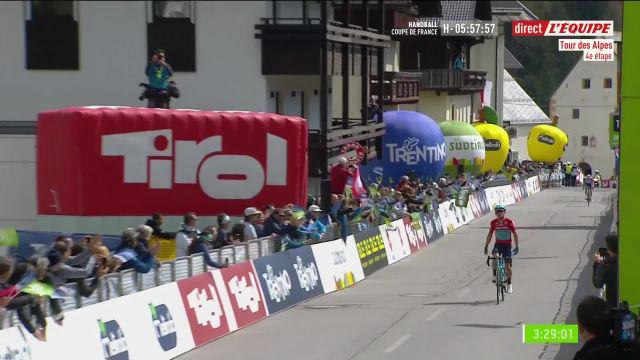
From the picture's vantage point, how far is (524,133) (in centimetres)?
8844

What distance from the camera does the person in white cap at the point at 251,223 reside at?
2158 cm

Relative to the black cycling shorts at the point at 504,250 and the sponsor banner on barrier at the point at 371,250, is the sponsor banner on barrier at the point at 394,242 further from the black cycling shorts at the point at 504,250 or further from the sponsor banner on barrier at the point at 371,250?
the black cycling shorts at the point at 504,250

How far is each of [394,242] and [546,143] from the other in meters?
49.0

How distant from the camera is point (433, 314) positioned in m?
21.2

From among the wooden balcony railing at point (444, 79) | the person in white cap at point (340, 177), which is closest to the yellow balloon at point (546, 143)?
the wooden balcony railing at point (444, 79)

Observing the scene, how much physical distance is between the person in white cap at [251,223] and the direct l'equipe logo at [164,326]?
15.6 feet

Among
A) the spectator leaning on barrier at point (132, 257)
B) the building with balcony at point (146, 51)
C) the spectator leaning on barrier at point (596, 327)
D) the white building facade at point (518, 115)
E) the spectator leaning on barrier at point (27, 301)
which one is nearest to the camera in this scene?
the spectator leaning on barrier at point (596, 327)

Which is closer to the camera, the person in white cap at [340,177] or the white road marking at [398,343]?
the white road marking at [398,343]

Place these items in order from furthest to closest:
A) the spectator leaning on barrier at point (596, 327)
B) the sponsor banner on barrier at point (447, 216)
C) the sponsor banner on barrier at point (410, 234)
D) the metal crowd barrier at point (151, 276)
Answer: the sponsor banner on barrier at point (447, 216)
the sponsor banner on barrier at point (410, 234)
the metal crowd barrier at point (151, 276)
the spectator leaning on barrier at point (596, 327)

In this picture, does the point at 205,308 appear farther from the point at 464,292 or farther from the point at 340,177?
the point at 340,177

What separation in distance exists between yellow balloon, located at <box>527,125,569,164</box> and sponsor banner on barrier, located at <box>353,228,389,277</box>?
1946 inches

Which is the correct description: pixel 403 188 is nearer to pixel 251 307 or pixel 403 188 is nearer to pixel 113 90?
pixel 113 90

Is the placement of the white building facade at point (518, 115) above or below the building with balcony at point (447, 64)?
below

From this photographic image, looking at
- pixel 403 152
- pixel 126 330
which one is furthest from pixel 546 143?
pixel 126 330
